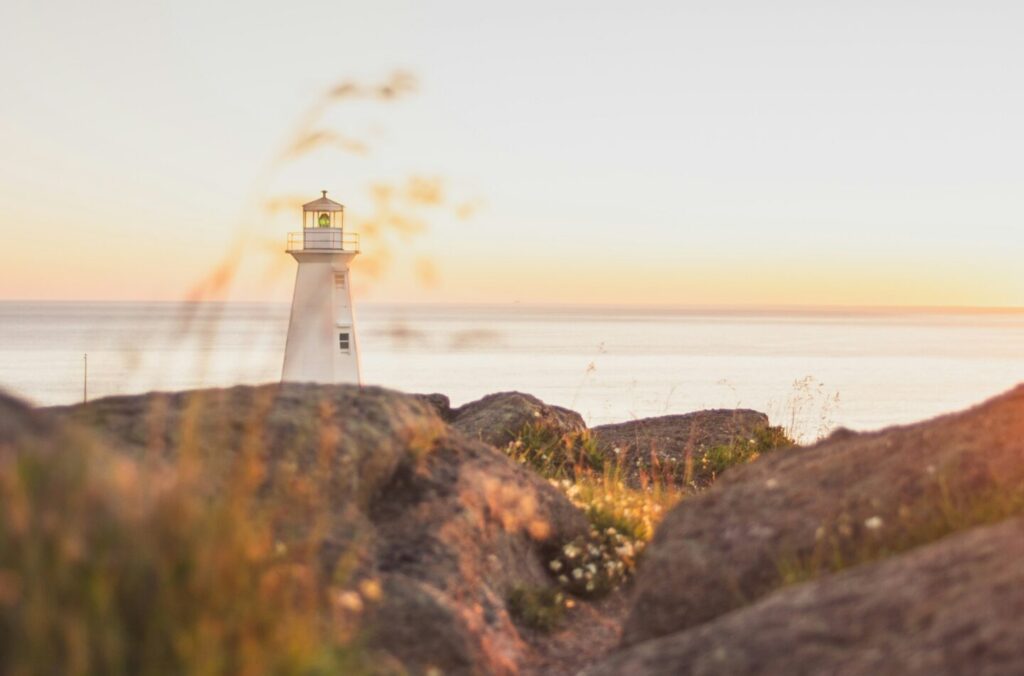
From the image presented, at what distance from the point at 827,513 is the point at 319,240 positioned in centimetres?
2173

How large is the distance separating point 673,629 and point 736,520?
30.8 inches

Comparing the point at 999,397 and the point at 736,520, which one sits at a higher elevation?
the point at 999,397

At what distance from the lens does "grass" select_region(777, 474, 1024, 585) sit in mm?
5594

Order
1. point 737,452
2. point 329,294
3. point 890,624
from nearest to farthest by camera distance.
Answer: point 890,624
point 737,452
point 329,294

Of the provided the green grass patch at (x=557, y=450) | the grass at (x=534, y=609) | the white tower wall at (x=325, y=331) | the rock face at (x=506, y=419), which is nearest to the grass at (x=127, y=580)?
the grass at (x=534, y=609)

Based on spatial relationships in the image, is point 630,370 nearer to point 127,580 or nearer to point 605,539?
point 605,539

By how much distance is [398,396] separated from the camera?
7277 millimetres

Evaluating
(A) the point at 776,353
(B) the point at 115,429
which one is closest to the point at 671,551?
(B) the point at 115,429

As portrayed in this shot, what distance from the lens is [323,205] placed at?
26.8 meters

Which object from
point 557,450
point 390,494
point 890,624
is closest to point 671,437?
point 557,450

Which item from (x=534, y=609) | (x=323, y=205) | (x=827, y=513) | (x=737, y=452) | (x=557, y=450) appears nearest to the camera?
(x=827, y=513)

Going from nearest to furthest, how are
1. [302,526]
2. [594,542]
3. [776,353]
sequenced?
[302,526] < [594,542] < [776,353]

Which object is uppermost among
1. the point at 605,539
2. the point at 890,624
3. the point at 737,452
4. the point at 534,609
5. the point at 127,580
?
the point at 127,580

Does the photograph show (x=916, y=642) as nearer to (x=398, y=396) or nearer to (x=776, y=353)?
(x=398, y=396)
